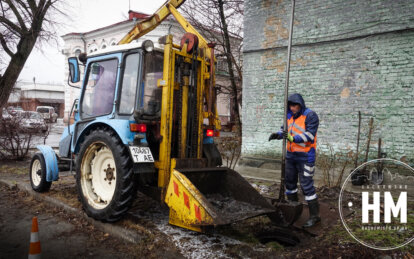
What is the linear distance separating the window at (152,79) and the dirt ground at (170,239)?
1.56m

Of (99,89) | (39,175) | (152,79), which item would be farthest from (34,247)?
(39,175)

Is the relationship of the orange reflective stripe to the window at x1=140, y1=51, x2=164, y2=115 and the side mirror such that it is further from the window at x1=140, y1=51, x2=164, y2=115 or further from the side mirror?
the side mirror

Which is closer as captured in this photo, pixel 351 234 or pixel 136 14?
pixel 351 234

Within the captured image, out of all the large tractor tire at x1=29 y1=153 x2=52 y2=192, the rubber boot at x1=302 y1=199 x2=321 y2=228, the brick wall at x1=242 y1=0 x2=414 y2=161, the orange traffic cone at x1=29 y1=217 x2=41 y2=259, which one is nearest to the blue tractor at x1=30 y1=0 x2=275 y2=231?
the rubber boot at x1=302 y1=199 x2=321 y2=228

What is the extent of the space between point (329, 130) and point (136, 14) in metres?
23.7

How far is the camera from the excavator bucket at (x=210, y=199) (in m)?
3.23

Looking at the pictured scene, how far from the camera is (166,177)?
4.03 meters

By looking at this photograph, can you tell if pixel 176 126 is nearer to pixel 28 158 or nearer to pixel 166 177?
pixel 166 177

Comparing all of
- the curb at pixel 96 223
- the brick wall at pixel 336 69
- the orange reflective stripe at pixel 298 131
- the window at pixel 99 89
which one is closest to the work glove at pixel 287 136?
the orange reflective stripe at pixel 298 131

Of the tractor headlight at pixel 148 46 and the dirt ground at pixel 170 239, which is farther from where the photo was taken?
the tractor headlight at pixel 148 46

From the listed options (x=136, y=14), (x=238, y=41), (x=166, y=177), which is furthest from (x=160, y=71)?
(x=136, y=14)

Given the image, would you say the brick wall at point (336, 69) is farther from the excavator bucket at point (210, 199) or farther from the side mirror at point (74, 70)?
the side mirror at point (74, 70)

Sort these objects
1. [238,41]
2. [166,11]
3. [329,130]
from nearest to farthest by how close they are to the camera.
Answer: [166,11] < [329,130] < [238,41]

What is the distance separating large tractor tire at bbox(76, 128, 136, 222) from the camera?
385 cm
